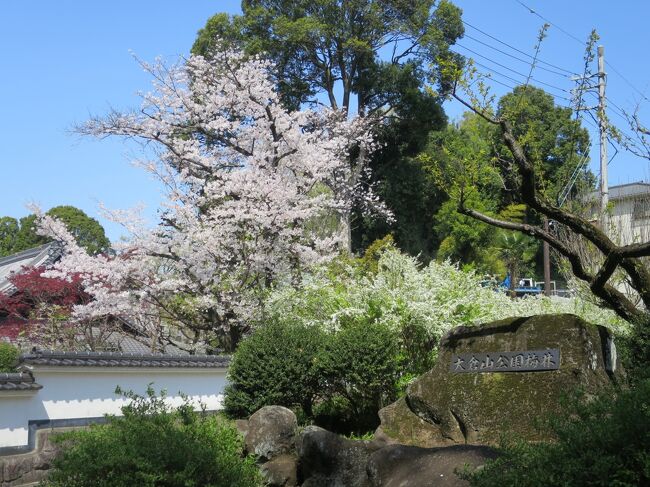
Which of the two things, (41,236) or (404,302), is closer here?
(404,302)

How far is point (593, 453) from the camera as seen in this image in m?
4.29

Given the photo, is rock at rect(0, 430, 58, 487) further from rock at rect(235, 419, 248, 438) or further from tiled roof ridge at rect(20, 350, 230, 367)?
rock at rect(235, 419, 248, 438)

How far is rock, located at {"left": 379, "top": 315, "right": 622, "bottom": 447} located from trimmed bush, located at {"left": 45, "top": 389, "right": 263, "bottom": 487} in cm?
228

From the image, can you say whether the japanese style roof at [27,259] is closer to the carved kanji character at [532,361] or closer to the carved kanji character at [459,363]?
the carved kanji character at [459,363]

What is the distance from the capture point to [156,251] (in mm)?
15477

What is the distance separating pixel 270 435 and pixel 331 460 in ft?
4.10

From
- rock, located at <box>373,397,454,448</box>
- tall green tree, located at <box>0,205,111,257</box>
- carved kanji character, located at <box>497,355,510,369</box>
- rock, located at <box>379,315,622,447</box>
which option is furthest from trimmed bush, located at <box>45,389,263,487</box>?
tall green tree, located at <box>0,205,111,257</box>

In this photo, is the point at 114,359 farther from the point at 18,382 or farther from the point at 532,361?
the point at 532,361

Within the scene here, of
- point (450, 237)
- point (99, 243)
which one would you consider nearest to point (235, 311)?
point (450, 237)

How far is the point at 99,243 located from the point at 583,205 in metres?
27.7

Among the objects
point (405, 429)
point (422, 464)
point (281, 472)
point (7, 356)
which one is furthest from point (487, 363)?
point (7, 356)

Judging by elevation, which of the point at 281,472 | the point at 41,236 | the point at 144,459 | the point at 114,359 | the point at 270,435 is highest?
the point at 41,236

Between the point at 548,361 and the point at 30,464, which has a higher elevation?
the point at 548,361

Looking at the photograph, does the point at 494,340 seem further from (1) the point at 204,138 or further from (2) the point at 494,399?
(1) the point at 204,138
